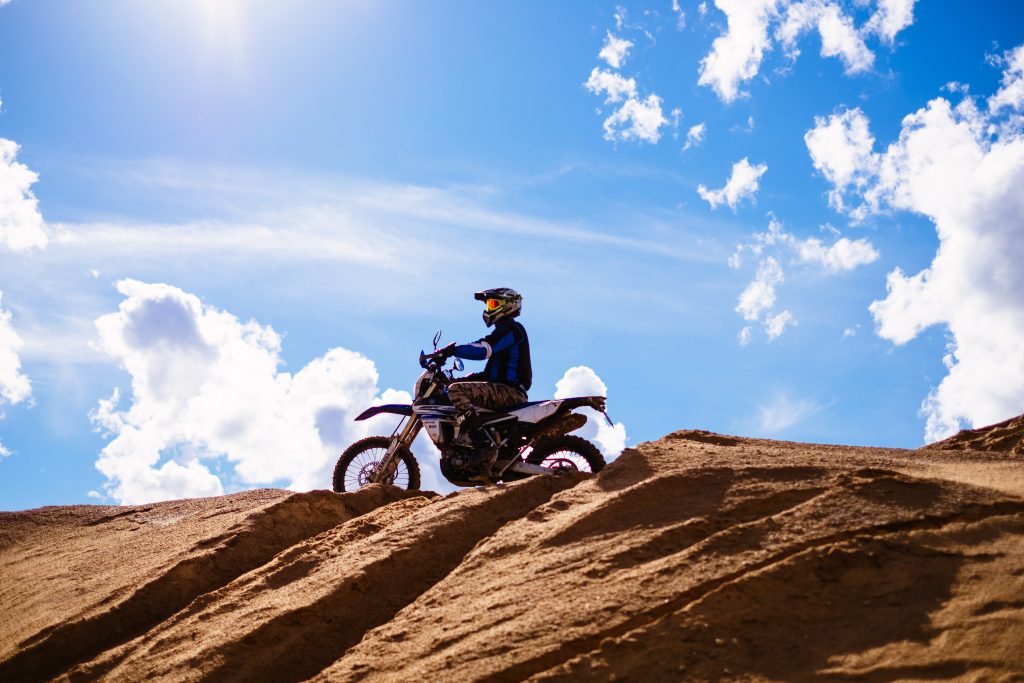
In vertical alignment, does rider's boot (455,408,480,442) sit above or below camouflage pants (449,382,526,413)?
below

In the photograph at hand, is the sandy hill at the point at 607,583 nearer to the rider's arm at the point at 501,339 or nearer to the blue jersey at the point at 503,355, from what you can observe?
the blue jersey at the point at 503,355

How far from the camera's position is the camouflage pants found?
1096cm

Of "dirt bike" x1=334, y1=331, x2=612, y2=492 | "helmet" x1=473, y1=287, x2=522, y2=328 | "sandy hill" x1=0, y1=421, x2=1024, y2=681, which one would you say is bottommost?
"sandy hill" x1=0, y1=421, x2=1024, y2=681

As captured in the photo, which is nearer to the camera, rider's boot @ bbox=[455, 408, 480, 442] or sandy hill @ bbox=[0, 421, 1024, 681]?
sandy hill @ bbox=[0, 421, 1024, 681]

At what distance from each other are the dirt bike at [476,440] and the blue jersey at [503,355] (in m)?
0.32

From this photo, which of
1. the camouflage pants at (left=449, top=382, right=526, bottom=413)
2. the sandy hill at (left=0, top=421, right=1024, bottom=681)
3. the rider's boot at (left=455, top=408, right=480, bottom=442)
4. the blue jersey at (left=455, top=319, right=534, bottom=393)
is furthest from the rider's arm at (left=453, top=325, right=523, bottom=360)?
the sandy hill at (left=0, top=421, right=1024, bottom=681)

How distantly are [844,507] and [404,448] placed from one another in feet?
20.1

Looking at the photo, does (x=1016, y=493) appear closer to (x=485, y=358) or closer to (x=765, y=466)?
(x=765, y=466)

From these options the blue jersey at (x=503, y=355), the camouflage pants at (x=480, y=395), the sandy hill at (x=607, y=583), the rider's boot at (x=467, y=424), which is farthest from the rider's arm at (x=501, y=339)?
the sandy hill at (x=607, y=583)

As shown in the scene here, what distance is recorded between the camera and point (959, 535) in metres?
5.95

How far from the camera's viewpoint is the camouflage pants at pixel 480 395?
10961 millimetres

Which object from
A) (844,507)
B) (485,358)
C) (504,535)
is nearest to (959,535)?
(844,507)

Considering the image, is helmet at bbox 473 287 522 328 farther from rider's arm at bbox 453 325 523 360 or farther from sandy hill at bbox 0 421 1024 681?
sandy hill at bbox 0 421 1024 681

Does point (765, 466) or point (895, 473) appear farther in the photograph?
point (765, 466)
